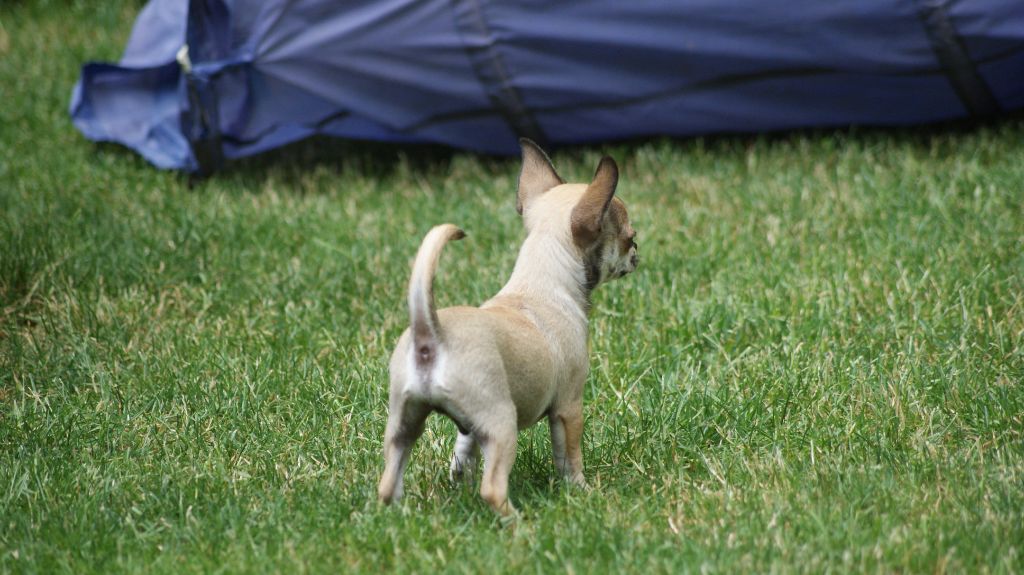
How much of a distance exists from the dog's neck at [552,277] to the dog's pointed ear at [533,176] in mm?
192

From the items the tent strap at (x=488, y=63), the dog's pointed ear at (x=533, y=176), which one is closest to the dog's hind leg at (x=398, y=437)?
the dog's pointed ear at (x=533, y=176)

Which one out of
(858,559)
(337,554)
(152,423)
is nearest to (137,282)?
(152,423)

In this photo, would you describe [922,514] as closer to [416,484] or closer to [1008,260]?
[416,484]

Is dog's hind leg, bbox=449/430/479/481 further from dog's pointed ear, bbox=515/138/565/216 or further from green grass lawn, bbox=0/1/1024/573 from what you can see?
dog's pointed ear, bbox=515/138/565/216

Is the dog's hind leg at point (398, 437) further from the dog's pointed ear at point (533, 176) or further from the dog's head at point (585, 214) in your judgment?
A: the dog's pointed ear at point (533, 176)

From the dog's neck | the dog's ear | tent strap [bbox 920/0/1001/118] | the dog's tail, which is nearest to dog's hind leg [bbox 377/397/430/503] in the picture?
the dog's tail

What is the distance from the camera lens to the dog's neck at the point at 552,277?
3.39 metres

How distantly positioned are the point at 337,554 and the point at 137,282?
8.43 feet

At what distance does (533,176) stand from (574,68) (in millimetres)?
3014

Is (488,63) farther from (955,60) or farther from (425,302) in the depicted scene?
(425,302)

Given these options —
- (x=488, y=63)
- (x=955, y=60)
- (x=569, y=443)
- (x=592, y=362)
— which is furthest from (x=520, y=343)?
(x=955, y=60)

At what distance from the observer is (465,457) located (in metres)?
3.38

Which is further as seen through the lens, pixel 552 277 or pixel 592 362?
pixel 592 362

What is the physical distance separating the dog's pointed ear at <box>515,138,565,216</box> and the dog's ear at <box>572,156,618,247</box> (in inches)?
11.5
